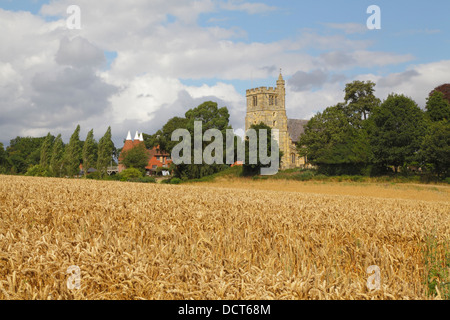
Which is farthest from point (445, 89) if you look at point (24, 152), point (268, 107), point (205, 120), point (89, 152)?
point (24, 152)

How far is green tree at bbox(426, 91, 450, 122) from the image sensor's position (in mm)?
65375

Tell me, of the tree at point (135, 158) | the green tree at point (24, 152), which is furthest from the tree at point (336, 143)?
the green tree at point (24, 152)

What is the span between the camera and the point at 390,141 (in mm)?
56875

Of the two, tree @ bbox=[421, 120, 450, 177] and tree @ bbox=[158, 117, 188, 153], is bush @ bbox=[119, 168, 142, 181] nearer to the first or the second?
tree @ bbox=[158, 117, 188, 153]

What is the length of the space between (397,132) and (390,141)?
2.20 meters

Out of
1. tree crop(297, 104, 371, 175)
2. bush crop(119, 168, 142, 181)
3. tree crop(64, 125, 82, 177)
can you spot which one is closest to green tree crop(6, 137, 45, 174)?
tree crop(64, 125, 82, 177)

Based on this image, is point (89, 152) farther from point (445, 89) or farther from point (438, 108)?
point (445, 89)

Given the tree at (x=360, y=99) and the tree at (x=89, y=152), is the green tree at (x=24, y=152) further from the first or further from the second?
the tree at (x=360, y=99)

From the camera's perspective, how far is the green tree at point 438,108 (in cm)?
6538

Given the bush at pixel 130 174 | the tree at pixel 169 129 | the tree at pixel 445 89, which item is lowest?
the bush at pixel 130 174

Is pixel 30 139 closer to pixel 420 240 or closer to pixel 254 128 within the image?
pixel 254 128

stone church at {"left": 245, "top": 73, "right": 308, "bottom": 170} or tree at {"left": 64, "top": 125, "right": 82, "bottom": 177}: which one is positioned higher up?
stone church at {"left": 245, "top": 73, "right": 308, "bottom": 170}

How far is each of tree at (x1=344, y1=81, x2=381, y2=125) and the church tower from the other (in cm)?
3545

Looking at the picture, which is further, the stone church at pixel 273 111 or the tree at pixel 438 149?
the stone church at pixel 273 111
